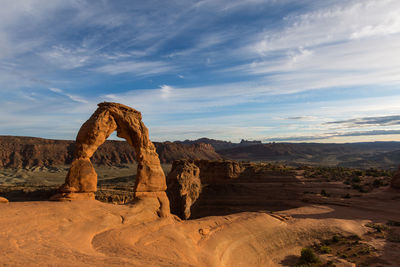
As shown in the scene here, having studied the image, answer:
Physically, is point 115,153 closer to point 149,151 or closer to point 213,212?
point 213,212

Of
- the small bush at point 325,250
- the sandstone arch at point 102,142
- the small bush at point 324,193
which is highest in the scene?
the sandstone arch at point 102,142

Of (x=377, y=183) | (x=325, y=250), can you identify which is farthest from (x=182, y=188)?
(x=377, y=183)

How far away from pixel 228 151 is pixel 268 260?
13831cm

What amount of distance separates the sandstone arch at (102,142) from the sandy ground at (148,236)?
105cm

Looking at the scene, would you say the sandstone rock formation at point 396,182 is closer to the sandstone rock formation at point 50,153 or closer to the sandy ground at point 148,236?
the sandy ground at point 148,236

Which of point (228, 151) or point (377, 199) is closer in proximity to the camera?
point (377, 199)

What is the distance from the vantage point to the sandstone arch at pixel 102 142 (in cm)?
1099

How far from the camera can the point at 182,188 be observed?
24.3 m

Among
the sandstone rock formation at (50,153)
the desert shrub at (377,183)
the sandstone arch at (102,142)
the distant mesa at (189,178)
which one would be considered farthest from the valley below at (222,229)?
the sandstone rock formation at (50,153)

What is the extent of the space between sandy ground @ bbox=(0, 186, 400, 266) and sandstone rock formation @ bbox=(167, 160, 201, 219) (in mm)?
9202

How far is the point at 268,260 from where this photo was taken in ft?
40.2

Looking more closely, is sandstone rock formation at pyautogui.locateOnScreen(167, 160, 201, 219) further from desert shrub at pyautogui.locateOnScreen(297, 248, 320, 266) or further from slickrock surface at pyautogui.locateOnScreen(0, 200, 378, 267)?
desert shrub at pyautogui.locateOnScreen(297, 248, 320, 266)

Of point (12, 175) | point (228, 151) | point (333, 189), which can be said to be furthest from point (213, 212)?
point (228, 151)

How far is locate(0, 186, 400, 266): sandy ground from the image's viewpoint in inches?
240
